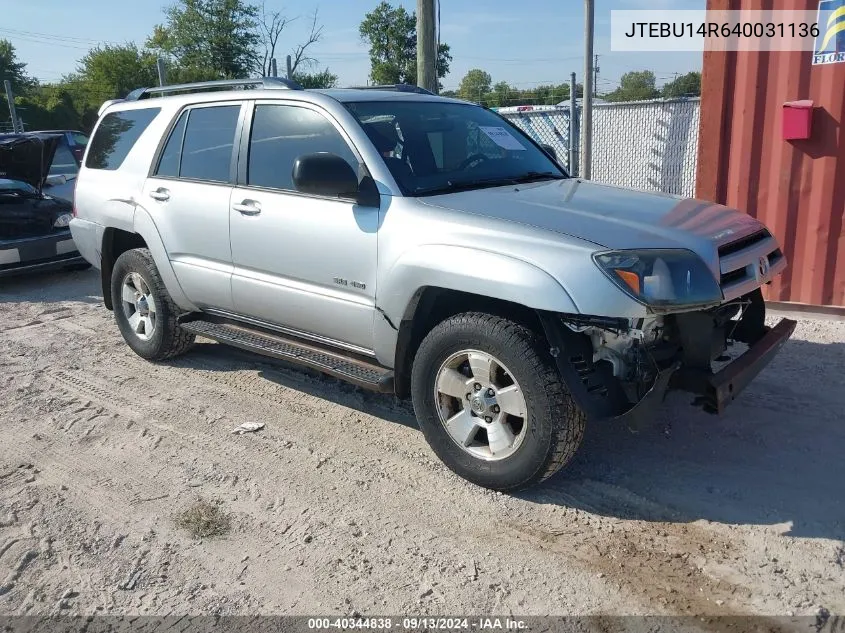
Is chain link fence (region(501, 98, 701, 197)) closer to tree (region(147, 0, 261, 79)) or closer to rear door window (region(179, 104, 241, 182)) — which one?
rear door window (region(179, 104, 241, 182))

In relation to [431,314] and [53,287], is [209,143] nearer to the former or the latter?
[431,314]

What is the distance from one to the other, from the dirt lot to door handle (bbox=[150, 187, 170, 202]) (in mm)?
1331

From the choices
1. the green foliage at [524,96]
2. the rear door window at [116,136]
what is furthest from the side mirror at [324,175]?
the green foliage at [524,96]

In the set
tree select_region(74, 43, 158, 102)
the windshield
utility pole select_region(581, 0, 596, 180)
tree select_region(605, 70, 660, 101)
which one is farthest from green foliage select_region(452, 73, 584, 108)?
tree select_region(74, 43, 158, 102)

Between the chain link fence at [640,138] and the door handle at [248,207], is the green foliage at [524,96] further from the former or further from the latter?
the door handle at [248,207]

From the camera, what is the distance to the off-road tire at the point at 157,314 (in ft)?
17.4

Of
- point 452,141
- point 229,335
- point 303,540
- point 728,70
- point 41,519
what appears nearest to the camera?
point 303,540

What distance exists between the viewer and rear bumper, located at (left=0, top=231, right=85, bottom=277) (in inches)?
320

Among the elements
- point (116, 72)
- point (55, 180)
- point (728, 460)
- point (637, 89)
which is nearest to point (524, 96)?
point (637, 89)

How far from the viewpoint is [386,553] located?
10.3ft

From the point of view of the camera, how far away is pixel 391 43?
57531mm

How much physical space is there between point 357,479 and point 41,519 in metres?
1.51

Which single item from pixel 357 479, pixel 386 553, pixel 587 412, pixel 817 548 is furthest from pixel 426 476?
pixel 817 548

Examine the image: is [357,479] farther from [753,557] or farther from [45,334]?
[45,334]
